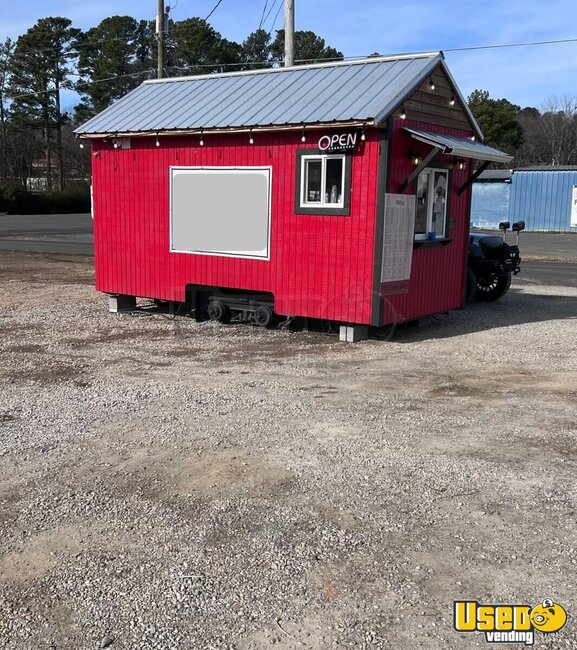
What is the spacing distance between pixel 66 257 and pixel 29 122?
1785 inches

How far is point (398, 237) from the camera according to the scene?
957 cm

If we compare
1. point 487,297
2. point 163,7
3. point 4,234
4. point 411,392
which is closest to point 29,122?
point 4,234

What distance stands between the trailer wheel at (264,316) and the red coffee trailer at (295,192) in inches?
1.3

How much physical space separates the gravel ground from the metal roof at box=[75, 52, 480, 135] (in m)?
3.17

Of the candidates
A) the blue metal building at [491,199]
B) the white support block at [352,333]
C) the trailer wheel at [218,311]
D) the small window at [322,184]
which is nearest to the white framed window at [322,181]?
the small window at [322,184]

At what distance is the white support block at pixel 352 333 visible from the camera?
9703 mm

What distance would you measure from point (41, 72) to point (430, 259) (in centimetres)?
5897

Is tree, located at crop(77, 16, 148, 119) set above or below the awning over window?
above

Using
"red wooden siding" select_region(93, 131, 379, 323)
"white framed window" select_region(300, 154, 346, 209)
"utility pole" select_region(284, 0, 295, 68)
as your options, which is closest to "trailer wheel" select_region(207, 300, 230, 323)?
"red wooden siding" select_region(93, 131, 379, 323)

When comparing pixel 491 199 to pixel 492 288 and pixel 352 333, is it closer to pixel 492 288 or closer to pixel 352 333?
pixel 492 288

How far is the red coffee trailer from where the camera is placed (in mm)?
9328

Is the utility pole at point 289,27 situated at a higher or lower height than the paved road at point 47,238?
higher

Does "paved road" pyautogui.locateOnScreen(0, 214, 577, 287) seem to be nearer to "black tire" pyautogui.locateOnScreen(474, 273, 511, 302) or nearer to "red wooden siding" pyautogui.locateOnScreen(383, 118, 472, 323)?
"black tire" pyautogui.locateOnScreen(474, 273, 511, 302)

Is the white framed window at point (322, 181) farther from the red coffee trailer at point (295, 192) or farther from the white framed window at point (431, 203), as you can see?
the white framed window at point (431, 203)
